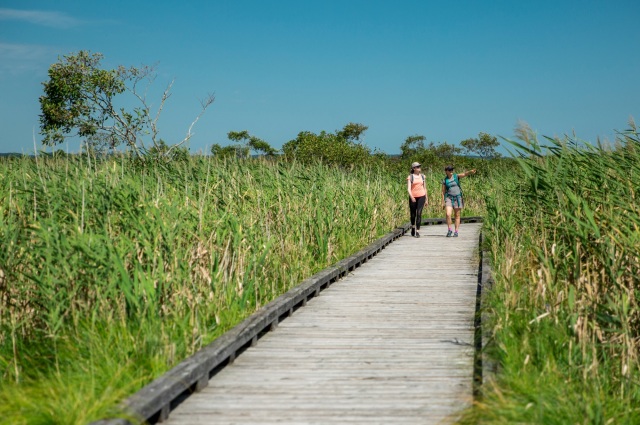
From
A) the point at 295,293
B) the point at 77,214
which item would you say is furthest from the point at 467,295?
the point at 77,214

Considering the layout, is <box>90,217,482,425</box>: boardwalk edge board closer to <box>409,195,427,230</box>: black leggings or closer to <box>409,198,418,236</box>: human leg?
<box>409,195,427,230</box>: black leggings

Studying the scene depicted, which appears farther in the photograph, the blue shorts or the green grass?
the blue shorts

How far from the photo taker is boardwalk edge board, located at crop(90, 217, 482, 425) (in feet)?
13.4

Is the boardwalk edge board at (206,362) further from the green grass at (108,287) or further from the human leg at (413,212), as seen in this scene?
the human leg at (413,212)

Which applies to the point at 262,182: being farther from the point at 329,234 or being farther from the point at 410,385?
the point at 410,385

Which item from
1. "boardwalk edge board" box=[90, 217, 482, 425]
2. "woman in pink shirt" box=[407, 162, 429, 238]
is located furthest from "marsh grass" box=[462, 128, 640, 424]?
"woman in pink shirt" box=[407, 162, 429, 238]

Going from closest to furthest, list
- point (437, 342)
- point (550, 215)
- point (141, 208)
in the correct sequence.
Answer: point (437, 342), point (141, 208), point (550, 215)

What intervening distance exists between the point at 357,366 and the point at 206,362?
1187mm

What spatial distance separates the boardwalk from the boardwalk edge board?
0.31 feet

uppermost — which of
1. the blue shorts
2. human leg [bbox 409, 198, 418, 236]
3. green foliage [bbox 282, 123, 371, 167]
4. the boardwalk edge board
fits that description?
green foliage [bbox 282, 123, 371, 167]

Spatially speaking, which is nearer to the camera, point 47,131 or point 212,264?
point 212,264

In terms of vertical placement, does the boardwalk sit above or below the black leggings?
below

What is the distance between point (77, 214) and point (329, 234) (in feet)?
15.9

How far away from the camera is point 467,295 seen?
28.6 feet
